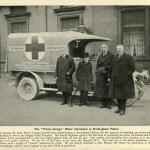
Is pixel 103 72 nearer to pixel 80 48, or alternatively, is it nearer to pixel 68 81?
pixel 68 81

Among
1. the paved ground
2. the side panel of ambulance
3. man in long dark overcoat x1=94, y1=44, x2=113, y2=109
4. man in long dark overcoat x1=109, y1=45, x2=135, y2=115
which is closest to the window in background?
the paved ground

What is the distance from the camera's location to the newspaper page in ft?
12.7

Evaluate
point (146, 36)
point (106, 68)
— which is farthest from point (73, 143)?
point (146, 36)

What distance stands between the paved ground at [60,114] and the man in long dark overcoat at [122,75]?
30cm

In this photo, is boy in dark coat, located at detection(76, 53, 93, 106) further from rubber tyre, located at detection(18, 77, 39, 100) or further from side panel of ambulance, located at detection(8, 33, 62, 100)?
rubber tyre, located at detection(18, 77, 39, 100)

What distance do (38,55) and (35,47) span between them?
145 millimetres

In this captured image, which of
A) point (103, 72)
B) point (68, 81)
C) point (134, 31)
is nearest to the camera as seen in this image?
point (103, 72)

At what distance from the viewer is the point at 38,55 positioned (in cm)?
561

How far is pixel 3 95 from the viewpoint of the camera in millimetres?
6332

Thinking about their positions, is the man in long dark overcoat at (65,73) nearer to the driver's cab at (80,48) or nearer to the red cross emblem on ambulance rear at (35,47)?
the driver's cab at (80,48)

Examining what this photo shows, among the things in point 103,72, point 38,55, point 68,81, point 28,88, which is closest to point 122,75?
point 103,72

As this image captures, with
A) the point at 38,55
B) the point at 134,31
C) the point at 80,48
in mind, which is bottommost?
the point at 38,55

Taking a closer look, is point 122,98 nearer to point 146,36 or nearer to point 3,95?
point 3,95

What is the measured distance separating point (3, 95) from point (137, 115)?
113 inches
